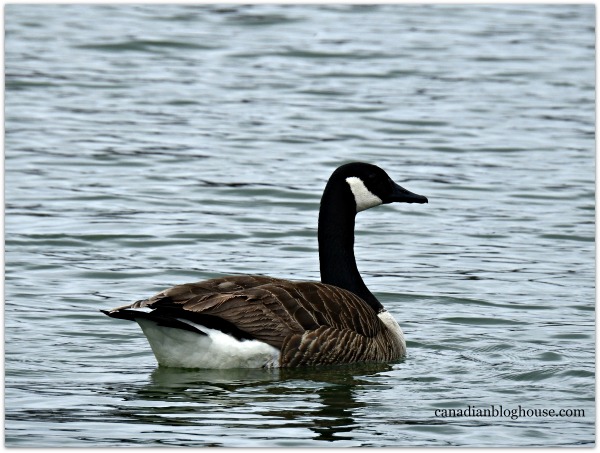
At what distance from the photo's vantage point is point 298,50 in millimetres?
26422

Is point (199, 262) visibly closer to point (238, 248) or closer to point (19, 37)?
point (238, 248)

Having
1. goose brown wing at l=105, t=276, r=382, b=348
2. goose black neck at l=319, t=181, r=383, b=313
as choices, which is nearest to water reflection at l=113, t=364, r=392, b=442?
goose brown wing at l=105, t=276, r=382, b=348

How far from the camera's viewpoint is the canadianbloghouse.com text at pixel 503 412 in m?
9.48

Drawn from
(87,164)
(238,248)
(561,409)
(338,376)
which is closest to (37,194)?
(87,164)

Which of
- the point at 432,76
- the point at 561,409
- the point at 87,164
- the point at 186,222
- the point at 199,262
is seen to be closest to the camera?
the point at 561,409

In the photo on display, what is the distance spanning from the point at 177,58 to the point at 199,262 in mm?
11724

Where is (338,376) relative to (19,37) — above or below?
below

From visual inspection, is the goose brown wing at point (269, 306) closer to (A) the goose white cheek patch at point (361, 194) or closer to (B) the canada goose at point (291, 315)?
(B) the canada goose at point (291, 315)

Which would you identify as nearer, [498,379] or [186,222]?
[498,379]

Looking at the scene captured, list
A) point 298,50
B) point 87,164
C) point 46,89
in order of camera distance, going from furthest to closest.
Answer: point 298,50
point 46,89
point 87,164

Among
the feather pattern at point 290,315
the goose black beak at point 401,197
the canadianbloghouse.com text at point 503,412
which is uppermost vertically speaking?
the goose black beak at point 401,197

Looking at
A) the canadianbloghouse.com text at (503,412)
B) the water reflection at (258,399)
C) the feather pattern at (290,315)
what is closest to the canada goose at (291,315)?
the feather pattern at (290,315)

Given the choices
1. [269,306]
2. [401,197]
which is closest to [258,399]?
[269,306]

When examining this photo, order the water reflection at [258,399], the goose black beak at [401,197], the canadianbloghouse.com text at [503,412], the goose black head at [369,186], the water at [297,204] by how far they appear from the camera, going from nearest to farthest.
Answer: the water reflection at [258,399]
the canadianbloghouse.com text at [503,412]
the water at [297,204]
the goose black head at [369,186]
the goose black beak at [401,197]
